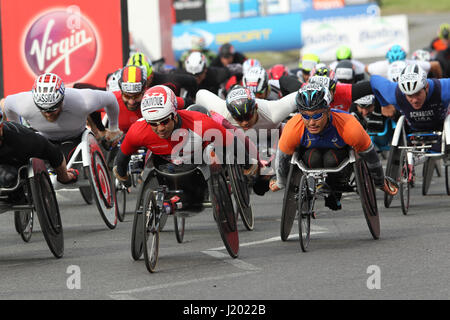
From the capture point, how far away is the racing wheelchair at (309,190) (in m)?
9.82

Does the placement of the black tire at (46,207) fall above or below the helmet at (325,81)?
below

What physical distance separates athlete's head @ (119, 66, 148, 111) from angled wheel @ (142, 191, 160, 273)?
402 cm

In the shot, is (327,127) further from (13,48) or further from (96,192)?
(13,48)

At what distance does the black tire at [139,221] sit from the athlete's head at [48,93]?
7.13 ft

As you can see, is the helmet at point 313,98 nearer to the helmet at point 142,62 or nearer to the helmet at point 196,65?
the helmet at point 142,62

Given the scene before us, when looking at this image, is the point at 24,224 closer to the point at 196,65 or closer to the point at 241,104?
the point at 241,104

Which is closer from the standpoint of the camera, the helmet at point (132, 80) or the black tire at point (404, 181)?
the black tire at point (404, 181)

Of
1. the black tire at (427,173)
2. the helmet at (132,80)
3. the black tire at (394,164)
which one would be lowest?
the black tire at (427,173)

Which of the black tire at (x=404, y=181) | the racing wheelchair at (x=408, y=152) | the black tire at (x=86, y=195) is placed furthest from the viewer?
the black tire at (x=86, y=195)

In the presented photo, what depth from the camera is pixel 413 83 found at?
40.2 feet

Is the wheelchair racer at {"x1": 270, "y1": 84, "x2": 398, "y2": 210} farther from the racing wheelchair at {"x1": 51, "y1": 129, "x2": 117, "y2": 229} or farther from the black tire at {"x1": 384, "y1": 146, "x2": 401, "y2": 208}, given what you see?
the racing wheelchair at {"x1": 51, "y1": 129, "x2": 117, "y2": 229}

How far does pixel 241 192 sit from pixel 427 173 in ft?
11.8

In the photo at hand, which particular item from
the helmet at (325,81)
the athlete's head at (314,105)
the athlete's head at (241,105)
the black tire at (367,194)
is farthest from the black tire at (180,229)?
the helmet at (325,81)

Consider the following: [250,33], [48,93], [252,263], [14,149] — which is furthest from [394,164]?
[250,33]
